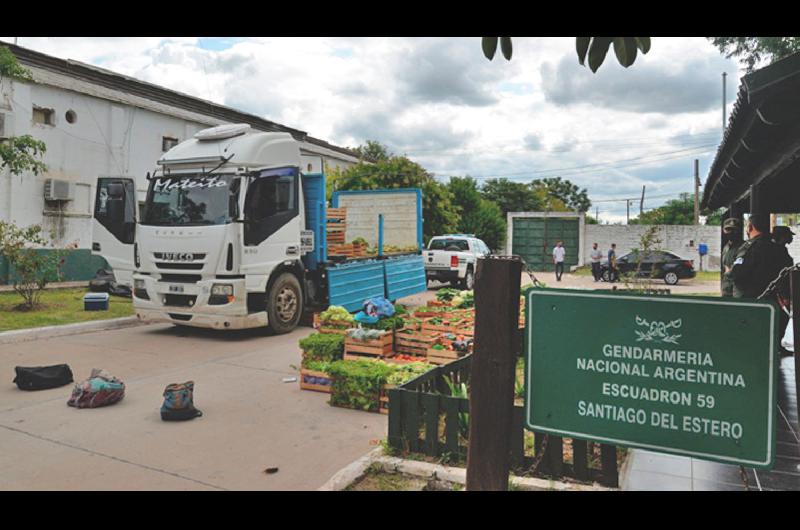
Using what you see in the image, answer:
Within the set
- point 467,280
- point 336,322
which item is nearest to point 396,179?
point 467,280

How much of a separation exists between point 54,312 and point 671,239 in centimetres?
3303

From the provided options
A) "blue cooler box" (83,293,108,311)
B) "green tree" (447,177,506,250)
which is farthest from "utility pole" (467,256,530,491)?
"green tree" (447,177,506,250)

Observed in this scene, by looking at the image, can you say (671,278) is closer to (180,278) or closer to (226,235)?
(226,235)

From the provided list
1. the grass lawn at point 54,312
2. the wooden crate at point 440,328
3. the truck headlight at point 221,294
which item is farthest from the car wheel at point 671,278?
the truck headlight at point 221,294

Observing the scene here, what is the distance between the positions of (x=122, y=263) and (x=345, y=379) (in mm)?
7940

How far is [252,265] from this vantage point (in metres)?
10.7

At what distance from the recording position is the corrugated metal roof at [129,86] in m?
17.1

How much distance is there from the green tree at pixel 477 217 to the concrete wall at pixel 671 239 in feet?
19.2

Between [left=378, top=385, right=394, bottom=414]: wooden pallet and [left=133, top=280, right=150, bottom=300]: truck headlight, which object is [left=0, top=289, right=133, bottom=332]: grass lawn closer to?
[left=133, top=280, right=150, bottom=300]: truck headlight

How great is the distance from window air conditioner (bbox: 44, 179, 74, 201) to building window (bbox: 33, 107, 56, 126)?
167cm

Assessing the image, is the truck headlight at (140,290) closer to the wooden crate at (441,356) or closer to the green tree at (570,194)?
the wooden crate at (441,356)

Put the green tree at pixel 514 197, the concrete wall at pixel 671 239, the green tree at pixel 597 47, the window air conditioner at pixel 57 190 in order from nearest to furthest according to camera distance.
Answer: the green tree at pixel 597 47 → the window air conditioner at pixel 57 190 → the concrete wall at pixel 671 239 → the green tree at pixel 514 197

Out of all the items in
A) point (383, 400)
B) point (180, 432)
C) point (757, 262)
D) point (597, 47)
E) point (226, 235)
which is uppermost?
point (597, 47)

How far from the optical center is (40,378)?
24.2ft
